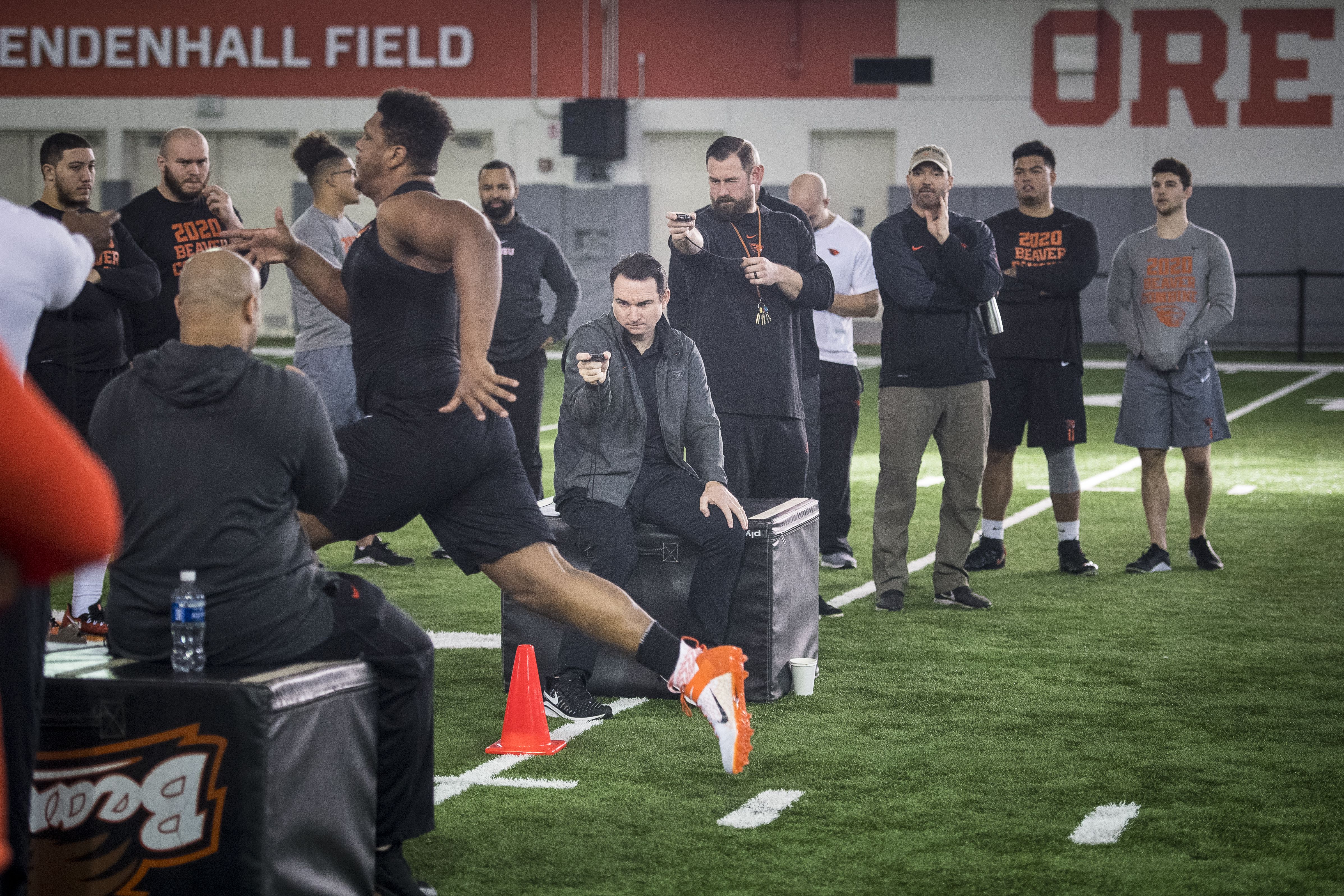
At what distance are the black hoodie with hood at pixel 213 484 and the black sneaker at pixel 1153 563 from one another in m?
5.65

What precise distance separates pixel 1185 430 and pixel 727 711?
180 inches

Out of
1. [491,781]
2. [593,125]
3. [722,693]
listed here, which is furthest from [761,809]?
[593,125]

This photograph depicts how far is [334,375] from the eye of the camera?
7.89 metres

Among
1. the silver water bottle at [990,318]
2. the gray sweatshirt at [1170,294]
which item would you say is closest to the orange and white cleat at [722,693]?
the silver water bottle at [990,318]

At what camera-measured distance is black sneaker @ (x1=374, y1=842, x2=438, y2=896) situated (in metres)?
3.54

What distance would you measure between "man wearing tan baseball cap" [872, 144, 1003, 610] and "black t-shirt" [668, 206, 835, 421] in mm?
731

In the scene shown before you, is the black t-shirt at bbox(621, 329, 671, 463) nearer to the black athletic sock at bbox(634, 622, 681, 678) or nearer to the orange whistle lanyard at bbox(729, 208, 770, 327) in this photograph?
the orange whistle lanyard at bbox(729, 208, 770, 327)

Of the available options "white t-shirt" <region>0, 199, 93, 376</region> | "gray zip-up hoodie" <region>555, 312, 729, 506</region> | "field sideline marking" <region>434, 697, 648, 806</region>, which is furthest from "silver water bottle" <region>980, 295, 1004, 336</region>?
"white t-shirt" <region>0, 199, 93, 376</region>

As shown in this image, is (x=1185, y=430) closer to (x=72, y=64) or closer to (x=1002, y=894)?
(x=1002, y=894)

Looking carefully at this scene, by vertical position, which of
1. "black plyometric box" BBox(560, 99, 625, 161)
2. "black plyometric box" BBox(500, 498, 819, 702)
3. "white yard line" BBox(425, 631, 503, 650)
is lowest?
"white yard line" BBox(425, 631, 503, 650)

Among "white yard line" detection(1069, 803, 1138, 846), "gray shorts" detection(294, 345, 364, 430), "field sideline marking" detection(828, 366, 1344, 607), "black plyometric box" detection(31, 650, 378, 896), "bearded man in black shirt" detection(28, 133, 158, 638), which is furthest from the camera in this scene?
"gray shorts" detection(294, 345, 364, 430)

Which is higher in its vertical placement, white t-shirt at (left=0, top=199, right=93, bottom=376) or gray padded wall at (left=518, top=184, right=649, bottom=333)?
gray padded wall at (left=518, top=184, right=649, bottom=333)

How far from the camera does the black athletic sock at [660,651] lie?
4.34 m

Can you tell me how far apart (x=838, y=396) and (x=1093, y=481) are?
3.89m
